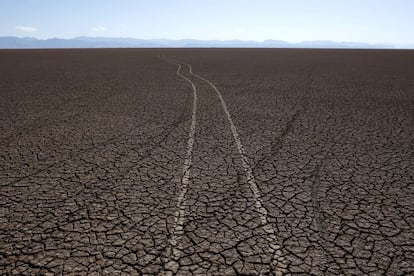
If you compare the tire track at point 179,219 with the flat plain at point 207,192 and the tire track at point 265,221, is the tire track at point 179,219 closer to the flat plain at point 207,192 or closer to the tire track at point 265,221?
the flat plain at point 207,192

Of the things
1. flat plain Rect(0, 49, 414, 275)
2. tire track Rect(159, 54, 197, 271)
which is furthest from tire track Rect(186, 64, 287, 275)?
tire track Rect(159, 54, 197, 271)

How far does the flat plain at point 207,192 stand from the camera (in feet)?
10.3

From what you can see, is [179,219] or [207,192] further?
[207,192]

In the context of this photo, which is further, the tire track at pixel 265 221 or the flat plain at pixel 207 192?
A: the flat plain at pixel 207 192

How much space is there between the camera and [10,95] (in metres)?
11.8

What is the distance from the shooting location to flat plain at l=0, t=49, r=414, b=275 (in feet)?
10.3

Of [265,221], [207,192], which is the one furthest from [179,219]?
[265,221]

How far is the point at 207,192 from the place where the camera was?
445 cm

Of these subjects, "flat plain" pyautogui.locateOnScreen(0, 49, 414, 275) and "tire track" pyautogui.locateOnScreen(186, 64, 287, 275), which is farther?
"flat plain" pyautogui.locateOnScreen(0, 49, 414, 275)

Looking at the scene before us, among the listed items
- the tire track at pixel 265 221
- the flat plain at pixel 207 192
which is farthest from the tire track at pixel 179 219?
the tire track at pixel 265 221

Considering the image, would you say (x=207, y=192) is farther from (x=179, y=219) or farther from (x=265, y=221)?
(x=265, y=221)

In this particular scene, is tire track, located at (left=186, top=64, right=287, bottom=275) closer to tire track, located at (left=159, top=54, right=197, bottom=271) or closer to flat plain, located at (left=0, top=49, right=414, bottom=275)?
flat plain, located at (left=0, top=49, right=414, bottom=275)

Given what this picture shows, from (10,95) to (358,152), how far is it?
11297mm

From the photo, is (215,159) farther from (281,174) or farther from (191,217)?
(191,217)
